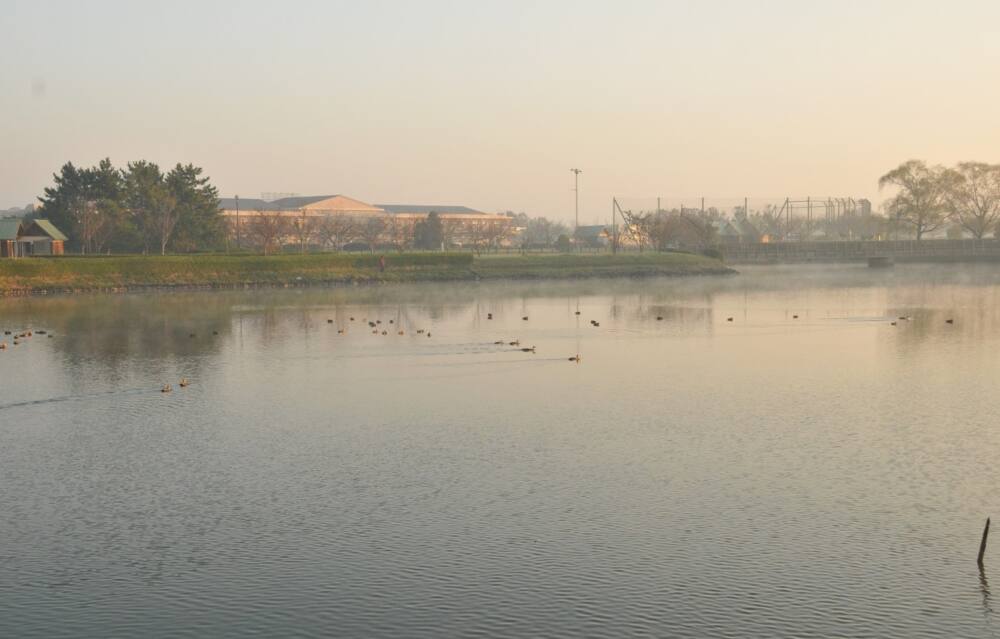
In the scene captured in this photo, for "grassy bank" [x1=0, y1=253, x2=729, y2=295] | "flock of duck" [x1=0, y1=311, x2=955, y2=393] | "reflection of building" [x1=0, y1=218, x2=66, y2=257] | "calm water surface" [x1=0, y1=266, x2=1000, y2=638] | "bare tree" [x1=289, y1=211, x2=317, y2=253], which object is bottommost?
"calm water surface" [x1=0, y1=266, x2=1000, y2=638]

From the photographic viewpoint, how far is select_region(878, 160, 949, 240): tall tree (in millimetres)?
137750

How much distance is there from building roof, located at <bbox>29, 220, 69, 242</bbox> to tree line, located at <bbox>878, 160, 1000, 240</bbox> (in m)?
104

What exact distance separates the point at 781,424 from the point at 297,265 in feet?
233

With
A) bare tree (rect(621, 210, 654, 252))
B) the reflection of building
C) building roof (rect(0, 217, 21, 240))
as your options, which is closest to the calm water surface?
building roof (rect(0, 217, 21, 240))

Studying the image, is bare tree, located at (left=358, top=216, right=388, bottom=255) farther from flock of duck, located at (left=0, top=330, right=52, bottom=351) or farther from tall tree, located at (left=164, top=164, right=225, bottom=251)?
flock of duck, located at (left=0, top=330, right=52, bottom=351)

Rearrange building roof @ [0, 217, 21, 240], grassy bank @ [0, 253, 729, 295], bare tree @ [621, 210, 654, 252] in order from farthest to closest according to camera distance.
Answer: bare tree @ [621, 210, 654, 252] < building roof @ [0, 217, 21, 240] < grassy bank @ [0, 253, 729, 295]

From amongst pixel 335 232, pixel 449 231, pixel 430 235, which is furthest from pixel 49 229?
pixel 449 231

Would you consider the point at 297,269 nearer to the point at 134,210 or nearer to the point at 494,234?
the point at 134,210

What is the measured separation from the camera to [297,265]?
3524 inches

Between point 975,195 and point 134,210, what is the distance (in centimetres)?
10684

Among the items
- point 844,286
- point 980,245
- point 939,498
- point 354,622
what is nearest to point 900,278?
point 844,286

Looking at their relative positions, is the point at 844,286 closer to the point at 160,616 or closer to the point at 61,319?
the point at 61,319

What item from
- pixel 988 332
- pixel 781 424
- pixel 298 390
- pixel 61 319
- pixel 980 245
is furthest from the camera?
pixel 980 245

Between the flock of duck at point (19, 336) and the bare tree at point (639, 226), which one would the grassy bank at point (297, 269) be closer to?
the bare tree at point (639, 226)
